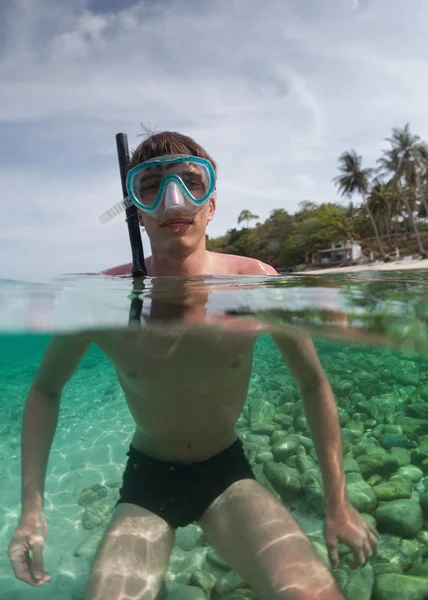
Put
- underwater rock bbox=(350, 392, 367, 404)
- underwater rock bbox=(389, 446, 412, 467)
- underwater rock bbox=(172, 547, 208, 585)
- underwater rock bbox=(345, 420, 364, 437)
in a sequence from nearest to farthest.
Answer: underwater rock bbox=(172, 547, 208, 585) → underwater rock bbox=(389, 446, 412, 467) → underwater rock bbox=(345, 420, 364, 437) → underwater rock bbox=(350, 392, 367, 404)

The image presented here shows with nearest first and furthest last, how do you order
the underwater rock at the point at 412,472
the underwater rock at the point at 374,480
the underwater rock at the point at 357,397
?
the underwater rock at the point at 374,480 → the underwater rock at the point at 412,472 → the underwater rock at the point at 357,397

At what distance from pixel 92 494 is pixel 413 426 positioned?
3358mm

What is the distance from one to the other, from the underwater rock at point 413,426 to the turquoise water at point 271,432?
0.01 m

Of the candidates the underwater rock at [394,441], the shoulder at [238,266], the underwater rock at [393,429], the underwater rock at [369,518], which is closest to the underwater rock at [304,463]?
the underwater rock at [369,518]

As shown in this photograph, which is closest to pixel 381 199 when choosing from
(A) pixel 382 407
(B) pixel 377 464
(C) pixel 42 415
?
(A) pixel 382 407

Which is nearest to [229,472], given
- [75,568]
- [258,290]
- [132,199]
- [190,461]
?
[190,461]

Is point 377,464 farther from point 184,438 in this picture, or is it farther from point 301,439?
point 184,438

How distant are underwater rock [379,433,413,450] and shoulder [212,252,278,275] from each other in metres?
2.14

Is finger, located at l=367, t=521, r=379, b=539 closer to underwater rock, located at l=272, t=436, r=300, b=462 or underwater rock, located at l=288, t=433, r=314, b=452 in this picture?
underwater rock, located at l=288, t=433, r=314, b=452

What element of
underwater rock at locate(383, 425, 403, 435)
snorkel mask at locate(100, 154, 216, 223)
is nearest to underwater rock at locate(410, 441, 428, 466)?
underwater rock at locate(383, 425, 403, 435)

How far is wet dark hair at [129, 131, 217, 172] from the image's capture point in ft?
10.6

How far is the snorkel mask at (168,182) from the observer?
9.70ft

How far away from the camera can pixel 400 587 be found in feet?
7.61

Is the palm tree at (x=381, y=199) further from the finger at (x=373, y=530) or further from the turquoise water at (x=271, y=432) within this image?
the finger at (x=373, y=530)
